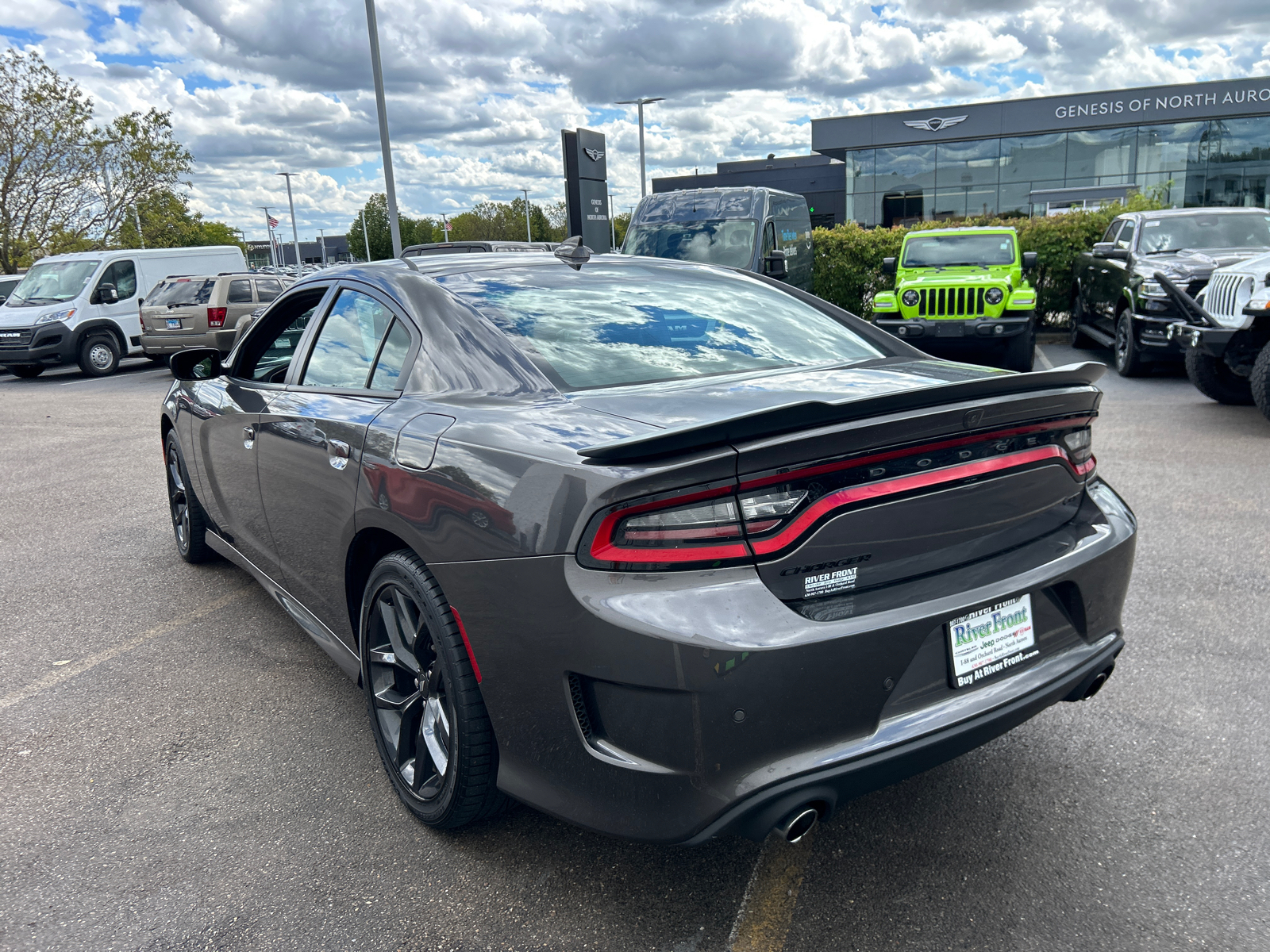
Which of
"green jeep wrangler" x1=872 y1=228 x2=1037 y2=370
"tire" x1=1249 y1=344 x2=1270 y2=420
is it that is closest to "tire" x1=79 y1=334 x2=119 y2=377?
"green jeep wrangler" x1=872 y1=228 x2=1037 y2=370

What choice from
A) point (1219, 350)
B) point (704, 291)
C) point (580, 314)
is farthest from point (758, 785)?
point (1219, 350)

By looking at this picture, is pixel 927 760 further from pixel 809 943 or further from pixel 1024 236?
pixel 1024 236

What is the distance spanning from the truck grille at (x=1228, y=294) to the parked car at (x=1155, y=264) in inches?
49.3

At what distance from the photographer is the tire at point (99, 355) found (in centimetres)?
1777

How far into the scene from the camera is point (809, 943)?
87.0 inches

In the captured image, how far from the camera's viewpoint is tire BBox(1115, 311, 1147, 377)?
10773 millimetres

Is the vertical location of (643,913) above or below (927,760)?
below

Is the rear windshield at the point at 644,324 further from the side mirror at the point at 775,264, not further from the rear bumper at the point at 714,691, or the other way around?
the side mirror at the point at 775,264

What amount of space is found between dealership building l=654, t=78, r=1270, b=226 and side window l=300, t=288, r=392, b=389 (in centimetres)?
4191

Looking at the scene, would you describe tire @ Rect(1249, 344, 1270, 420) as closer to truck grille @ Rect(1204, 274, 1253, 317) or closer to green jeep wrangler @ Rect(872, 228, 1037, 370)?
truck grille @ Rect(1204, 274, 1253, 317)

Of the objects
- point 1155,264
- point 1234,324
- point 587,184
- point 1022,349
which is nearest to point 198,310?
point 587,184

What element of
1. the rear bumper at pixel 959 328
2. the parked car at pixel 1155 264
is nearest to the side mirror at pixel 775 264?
the rear bumper at pixel 959 328

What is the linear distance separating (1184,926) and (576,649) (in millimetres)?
1547

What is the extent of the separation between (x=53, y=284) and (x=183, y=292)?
2.99 metres
